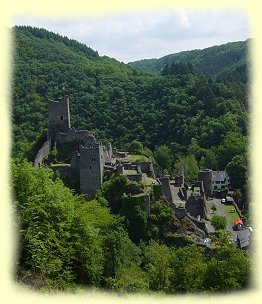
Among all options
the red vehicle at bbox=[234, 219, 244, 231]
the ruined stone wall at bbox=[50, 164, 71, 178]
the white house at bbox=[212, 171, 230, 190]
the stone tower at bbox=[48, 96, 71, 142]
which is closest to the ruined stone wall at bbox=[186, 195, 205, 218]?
the red vehicle at bbox=[234, 219, 244, 231]

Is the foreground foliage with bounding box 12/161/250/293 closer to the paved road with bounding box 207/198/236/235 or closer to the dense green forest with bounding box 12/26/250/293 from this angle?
the dense green forest with bounding box 12/26/250/293

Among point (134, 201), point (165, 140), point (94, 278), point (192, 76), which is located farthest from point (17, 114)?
point (94, 278)

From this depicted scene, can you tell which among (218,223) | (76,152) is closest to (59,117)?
(76,152)

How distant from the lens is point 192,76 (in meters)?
83.9

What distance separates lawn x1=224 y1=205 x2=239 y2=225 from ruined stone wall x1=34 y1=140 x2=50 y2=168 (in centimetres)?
1326

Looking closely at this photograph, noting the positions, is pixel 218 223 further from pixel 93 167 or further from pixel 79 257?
pixel 79 257

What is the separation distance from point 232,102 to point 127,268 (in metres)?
54.1

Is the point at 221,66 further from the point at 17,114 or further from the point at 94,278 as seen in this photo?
the point at 94,278

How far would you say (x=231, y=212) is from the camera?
38.6 m

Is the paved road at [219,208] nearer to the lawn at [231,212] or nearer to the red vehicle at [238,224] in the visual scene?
the lawn at [231,212]

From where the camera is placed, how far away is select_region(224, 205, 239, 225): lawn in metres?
36.6

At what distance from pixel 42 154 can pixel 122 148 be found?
1193 inches

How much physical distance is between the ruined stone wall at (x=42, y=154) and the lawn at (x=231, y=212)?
43.5 feet

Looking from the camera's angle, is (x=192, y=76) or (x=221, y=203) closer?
(x=221, y=203)
